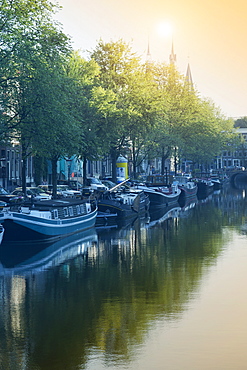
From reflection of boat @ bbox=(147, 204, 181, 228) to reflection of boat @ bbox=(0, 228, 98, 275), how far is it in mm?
14299

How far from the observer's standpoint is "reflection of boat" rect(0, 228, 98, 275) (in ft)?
121

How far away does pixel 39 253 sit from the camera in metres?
41.5

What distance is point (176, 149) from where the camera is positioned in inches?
4496

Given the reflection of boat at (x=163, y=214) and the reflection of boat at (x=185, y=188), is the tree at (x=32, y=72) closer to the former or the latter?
the reflection of boat at (x=163, y=214)

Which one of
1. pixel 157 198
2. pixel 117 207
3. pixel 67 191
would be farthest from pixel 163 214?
pixel 117 207

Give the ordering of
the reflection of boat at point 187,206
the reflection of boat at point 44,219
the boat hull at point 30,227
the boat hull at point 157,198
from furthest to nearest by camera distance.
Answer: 1. the boat hull at point 157,198
2. the reflection of boat at point 187,206
3. the reflection of boat at point 44,219
4. the boat hull at point 30,227

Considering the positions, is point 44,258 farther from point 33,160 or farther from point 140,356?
point 33,160

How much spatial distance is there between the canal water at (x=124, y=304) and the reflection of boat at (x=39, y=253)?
6 cm

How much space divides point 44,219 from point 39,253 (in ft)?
14.6

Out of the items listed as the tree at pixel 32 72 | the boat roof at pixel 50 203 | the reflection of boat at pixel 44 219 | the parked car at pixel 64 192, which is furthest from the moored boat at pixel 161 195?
the tree at pixel 32 72

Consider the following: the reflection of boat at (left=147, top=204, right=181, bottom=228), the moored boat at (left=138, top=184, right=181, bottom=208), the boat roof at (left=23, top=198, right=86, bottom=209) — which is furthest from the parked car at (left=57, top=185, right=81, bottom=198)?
the boat roof at (left=23, top=198, right=86, bottom=209)

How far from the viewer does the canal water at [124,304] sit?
2070cm

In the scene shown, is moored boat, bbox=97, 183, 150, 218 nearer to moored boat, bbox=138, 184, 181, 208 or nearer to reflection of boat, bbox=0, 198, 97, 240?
moored boat, bbox=138, 184, 181, 208

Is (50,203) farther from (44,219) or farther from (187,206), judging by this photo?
(187,206)
